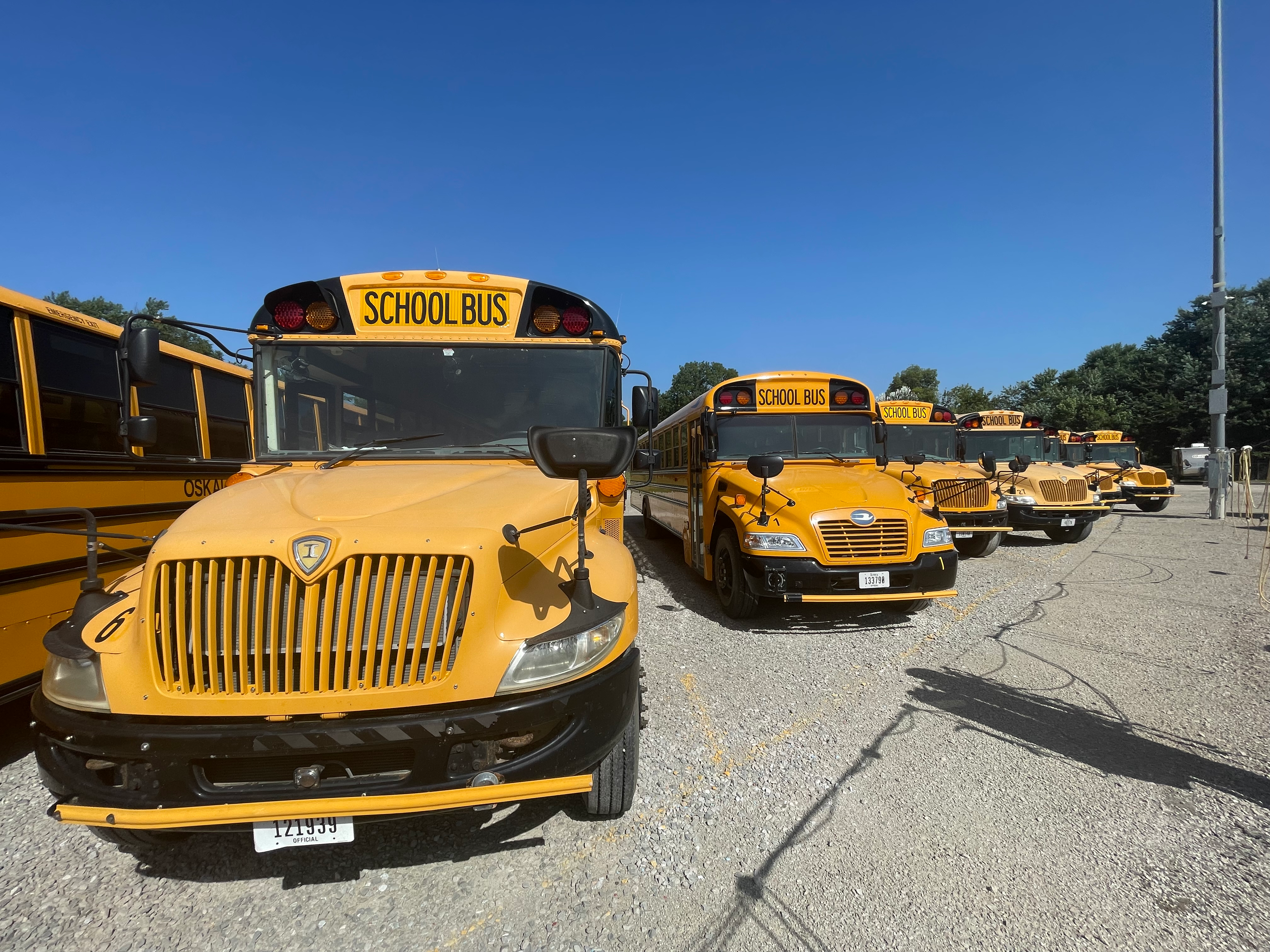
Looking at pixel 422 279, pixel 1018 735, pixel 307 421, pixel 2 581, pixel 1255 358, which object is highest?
pixel 1255 358

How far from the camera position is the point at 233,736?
1.76m

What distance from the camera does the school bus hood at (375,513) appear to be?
6.22ft

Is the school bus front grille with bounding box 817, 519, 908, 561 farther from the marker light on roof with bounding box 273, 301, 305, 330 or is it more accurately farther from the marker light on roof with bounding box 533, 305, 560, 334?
the marker light on roof with bounding box 273, 301, 305, 330

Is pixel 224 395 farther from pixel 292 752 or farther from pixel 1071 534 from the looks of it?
pixel 1071 534

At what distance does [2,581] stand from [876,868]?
4376 millimetres

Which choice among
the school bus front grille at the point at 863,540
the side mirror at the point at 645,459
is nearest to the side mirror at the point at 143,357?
the side mirror at the point at 645,459

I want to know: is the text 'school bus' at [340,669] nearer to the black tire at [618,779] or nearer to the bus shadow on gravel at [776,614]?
the black tire at [618,779]

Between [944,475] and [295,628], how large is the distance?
8895 millimetres

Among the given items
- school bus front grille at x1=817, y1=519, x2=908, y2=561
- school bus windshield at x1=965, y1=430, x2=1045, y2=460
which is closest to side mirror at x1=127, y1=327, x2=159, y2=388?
school bus front grille at x1=817, y1=519, x2=908, y2=561

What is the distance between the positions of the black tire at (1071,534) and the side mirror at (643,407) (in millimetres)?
9317

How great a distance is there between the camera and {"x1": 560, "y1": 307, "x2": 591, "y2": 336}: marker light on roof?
3352 mm

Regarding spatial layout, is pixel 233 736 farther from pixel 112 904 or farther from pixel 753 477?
pixel 753 477

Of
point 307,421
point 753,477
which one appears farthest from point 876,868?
point 753,477

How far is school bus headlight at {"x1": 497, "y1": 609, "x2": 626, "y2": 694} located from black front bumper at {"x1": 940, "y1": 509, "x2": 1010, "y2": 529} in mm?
7947
